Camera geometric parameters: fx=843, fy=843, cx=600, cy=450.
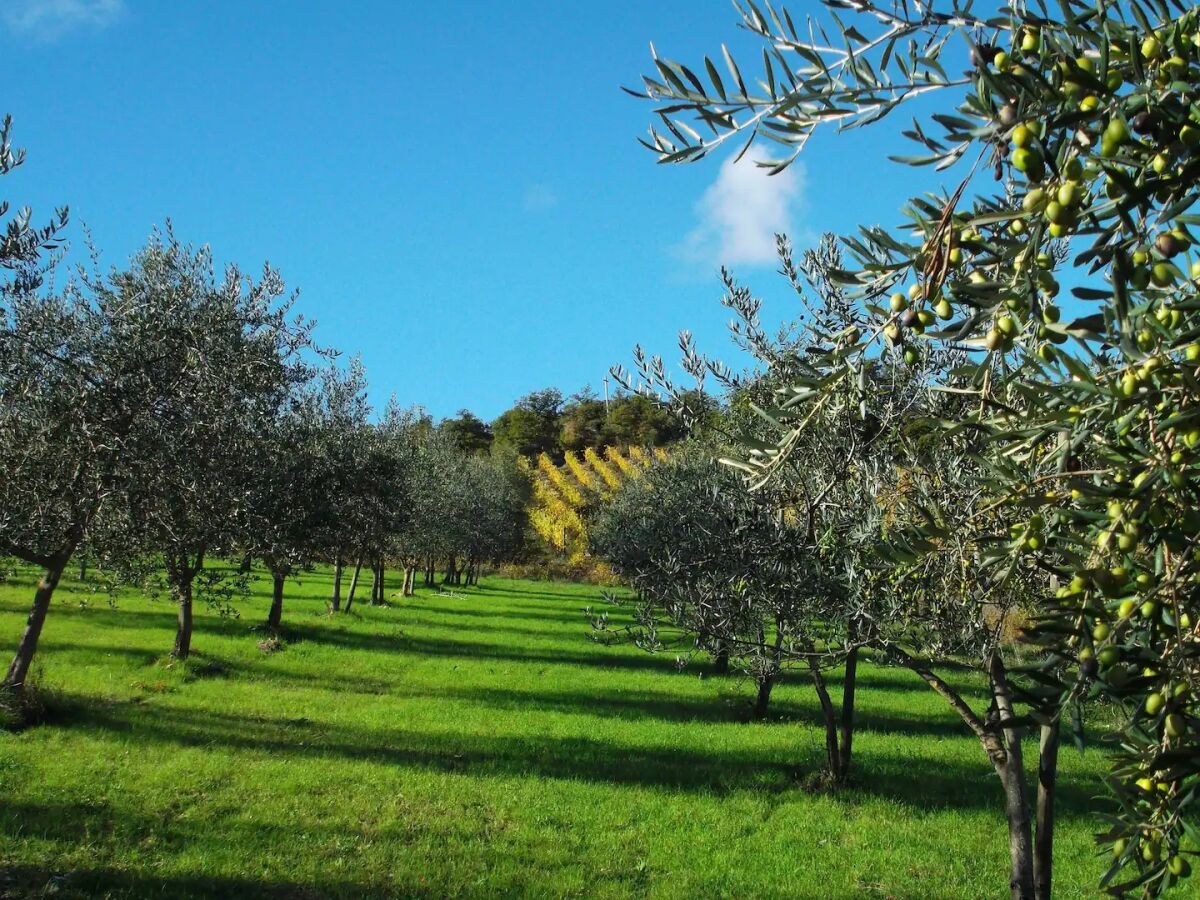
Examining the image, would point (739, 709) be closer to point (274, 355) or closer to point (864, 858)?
point (864, 858)

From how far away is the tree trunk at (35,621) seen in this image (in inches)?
493

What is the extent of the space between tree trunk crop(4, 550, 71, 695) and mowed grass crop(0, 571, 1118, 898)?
853 millimetres

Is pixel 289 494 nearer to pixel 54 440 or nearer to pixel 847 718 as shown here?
pixel 54 440

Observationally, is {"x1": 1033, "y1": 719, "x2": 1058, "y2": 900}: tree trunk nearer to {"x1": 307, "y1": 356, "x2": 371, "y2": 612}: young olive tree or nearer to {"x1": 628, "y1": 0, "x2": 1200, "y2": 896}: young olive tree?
{"x1": 628, "y1": 0, "x2": 1200, "y2": 896}: young olive tree

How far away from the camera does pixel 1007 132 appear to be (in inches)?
70.9

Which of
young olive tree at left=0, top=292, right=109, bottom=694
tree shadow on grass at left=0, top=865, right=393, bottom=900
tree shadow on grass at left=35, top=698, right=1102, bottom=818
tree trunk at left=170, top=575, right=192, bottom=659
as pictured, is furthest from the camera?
tree trunk at left=170, top=575, right=192, bottom=659

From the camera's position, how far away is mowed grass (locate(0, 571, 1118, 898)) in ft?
30.5

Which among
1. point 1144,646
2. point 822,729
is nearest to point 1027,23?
point 1144,646

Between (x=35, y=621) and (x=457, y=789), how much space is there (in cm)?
692

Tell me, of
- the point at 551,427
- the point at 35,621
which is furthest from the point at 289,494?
the point at 551,427

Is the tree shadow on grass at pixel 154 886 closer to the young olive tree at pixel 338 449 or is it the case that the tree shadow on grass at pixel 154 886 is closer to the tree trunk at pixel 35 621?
the tree trunk at pixel 35 621

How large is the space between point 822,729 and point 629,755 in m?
5.42

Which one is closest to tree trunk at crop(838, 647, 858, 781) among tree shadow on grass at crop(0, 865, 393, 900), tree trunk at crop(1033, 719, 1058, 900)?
tree trunk at crop(1033, 719, 1058, 900)

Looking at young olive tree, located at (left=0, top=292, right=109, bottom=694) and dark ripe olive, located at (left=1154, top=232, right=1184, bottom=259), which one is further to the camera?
young olive tree, located at (left=0, top=292, right=109, bottom=694)
